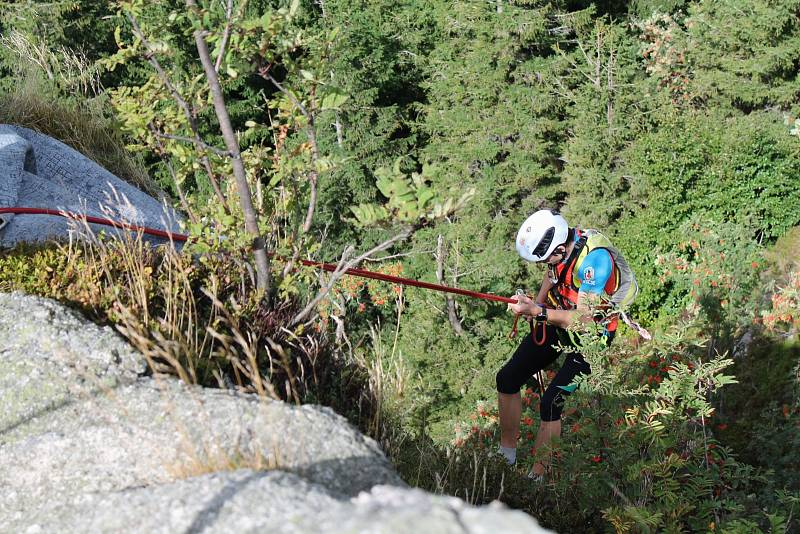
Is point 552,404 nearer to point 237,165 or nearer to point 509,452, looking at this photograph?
point 509,452

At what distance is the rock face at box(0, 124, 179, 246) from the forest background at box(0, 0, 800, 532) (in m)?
0.78

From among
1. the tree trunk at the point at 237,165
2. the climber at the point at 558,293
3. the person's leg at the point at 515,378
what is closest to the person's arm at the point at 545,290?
the climber at the point at 558,293

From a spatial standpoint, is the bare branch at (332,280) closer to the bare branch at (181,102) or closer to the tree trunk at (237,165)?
the tree trunk at (237,165)

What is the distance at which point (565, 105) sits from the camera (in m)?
19.0

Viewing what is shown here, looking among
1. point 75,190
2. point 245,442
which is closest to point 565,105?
point 75,190

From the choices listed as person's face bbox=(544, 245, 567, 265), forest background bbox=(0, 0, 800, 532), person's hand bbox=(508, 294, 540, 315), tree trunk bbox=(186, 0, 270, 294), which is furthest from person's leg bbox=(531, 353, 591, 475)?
tree trunk bbox=(186, 0, 270, 294)

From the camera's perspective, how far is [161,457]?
271 centimetres

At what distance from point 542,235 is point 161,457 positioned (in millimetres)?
3286

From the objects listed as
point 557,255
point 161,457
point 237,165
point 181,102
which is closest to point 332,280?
point 237,165

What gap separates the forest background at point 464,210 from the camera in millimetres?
3936

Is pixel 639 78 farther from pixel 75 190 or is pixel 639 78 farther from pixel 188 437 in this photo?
pixel 188 437

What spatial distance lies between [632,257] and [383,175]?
50.0ft

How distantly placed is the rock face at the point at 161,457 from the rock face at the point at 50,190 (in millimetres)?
1524

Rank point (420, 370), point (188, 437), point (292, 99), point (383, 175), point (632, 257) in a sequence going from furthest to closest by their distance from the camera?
point (632, 257) → point (420, 370) → point (292, 99) → point (383, 175) → point (188, 437)
